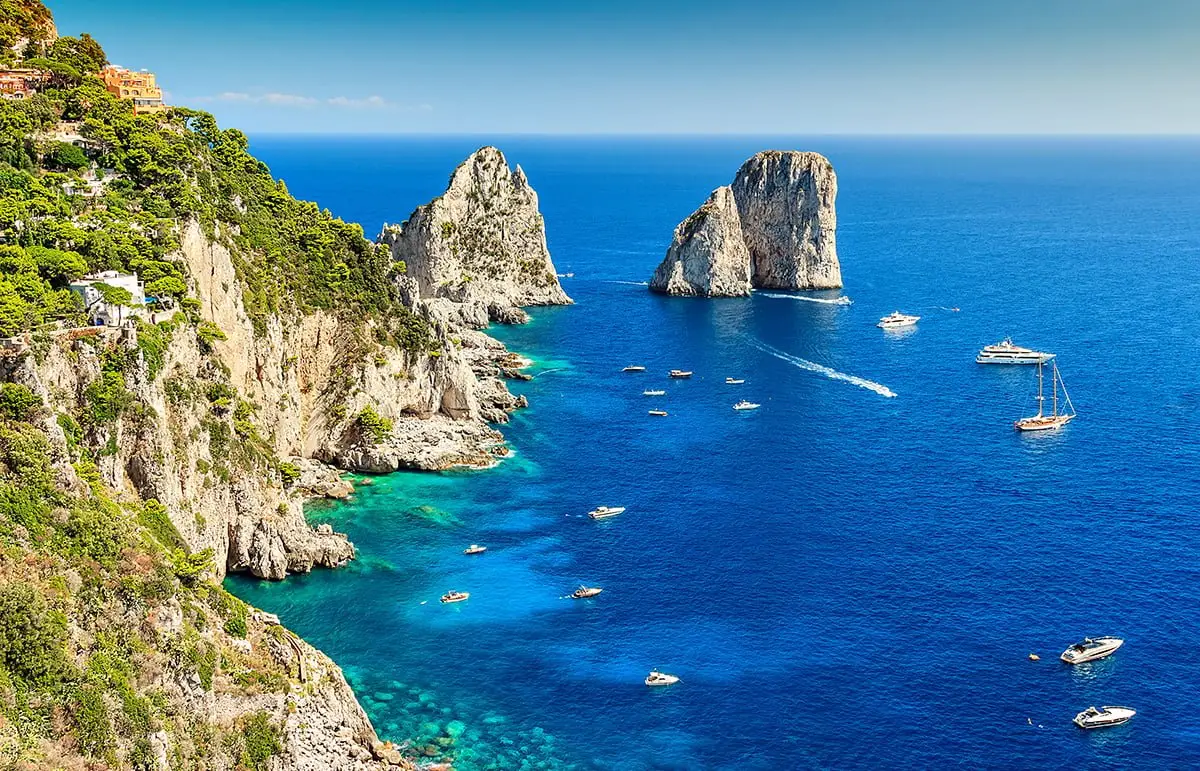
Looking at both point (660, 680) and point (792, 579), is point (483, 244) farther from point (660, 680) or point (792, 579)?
point (660, 680)

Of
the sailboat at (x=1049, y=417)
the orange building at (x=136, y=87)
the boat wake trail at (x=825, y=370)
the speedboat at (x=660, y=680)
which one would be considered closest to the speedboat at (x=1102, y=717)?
the speedboat at (x=660, y=680)

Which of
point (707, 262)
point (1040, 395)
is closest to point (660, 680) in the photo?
point (1040, 395)

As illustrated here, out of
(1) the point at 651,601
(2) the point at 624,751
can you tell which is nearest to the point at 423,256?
(1) the point at 651,601

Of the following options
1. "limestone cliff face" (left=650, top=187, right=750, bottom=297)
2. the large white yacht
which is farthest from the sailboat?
"limestone cliff face" (left=650, top=187, right=750, bottom=297)

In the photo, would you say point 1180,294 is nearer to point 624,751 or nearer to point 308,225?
point 308,225

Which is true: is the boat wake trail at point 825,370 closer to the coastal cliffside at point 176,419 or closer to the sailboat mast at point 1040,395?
the sailboat mast at point 1040,395

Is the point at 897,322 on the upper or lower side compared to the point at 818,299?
lower
